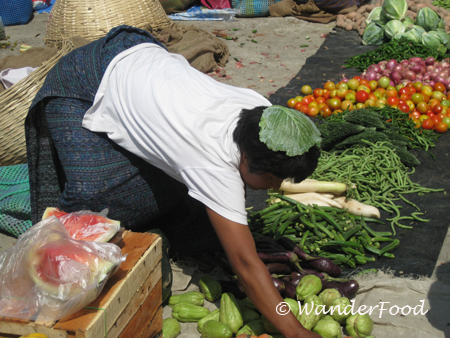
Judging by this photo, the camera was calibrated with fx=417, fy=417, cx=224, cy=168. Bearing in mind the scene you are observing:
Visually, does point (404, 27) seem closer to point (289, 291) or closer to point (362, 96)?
point (362, 96)

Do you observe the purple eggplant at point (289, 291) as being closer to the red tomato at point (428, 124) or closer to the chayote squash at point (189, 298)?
the chayote squash at point (189, 298)

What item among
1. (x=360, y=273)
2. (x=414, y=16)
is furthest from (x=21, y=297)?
(x=414, y=16)

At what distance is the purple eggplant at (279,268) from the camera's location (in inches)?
102

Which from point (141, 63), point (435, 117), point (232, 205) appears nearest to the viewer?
point (232, 205)

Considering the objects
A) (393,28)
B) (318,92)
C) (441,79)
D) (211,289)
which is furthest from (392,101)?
(211,289)

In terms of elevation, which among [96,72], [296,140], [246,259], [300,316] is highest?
[96,72]

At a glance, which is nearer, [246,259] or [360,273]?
[246,259]

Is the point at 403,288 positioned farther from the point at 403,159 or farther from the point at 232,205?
the point at 403,159

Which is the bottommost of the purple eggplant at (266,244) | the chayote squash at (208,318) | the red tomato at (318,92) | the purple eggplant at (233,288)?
the red tomato at (318,92)

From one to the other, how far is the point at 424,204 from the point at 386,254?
2.94 ft

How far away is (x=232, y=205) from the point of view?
183 cm

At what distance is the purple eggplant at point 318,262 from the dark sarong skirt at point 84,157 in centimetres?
86

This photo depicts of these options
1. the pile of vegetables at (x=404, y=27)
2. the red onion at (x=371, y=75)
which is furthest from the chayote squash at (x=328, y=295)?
the pile of vegetables at (x=404, y=27)

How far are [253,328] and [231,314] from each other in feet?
0.46
